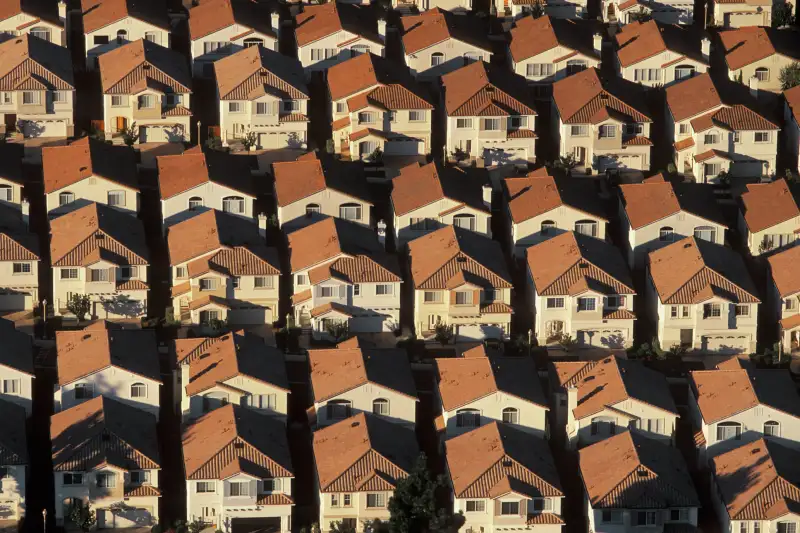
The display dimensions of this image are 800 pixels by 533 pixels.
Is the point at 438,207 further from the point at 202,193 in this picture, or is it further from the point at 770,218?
the point at 770,218

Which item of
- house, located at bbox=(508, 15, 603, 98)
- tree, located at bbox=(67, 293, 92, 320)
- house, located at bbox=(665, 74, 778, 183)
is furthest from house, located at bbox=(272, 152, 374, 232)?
house, located at bbox=(665, 74, 778, 183)

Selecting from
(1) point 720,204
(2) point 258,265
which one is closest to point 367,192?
(2) point 258,265

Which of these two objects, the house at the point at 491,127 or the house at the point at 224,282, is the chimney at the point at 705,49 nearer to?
the house at the point at 491,127

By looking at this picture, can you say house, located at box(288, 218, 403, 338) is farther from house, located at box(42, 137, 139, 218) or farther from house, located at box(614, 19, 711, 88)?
house, located at box(614, 19, 711, 88)

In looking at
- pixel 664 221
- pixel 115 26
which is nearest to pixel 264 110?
pixel 115 26

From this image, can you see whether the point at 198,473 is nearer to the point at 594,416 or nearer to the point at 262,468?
the point at 262,468
